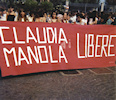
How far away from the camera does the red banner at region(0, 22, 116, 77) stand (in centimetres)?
425

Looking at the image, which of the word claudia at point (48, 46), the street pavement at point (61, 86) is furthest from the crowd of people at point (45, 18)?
the street pavement at point (61, 86)

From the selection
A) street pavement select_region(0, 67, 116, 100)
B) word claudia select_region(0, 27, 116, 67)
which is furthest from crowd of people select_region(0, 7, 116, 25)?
street pavement select_region(0, 67, 116, 100)

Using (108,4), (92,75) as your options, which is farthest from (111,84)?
(108,4)

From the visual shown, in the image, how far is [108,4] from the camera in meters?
38.6

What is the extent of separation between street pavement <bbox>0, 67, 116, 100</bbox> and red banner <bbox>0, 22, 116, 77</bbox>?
0.31 m

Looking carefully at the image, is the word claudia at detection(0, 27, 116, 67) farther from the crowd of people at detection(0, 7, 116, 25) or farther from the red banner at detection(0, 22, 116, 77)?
the crowd of people at detection(0, 7, 116, 25)

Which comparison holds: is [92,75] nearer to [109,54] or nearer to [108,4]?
[109,54]

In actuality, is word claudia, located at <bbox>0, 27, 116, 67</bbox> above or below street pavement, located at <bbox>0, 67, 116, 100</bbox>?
above

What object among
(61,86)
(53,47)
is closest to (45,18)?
(53,47)

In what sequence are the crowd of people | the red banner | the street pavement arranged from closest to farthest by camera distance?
the street pavement < the red banner < the crowd of people

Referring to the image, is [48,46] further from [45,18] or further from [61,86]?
[45,18]

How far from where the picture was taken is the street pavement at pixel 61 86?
336 cm

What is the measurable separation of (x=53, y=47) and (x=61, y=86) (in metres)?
1.40

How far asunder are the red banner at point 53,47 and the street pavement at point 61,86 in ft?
1.03
